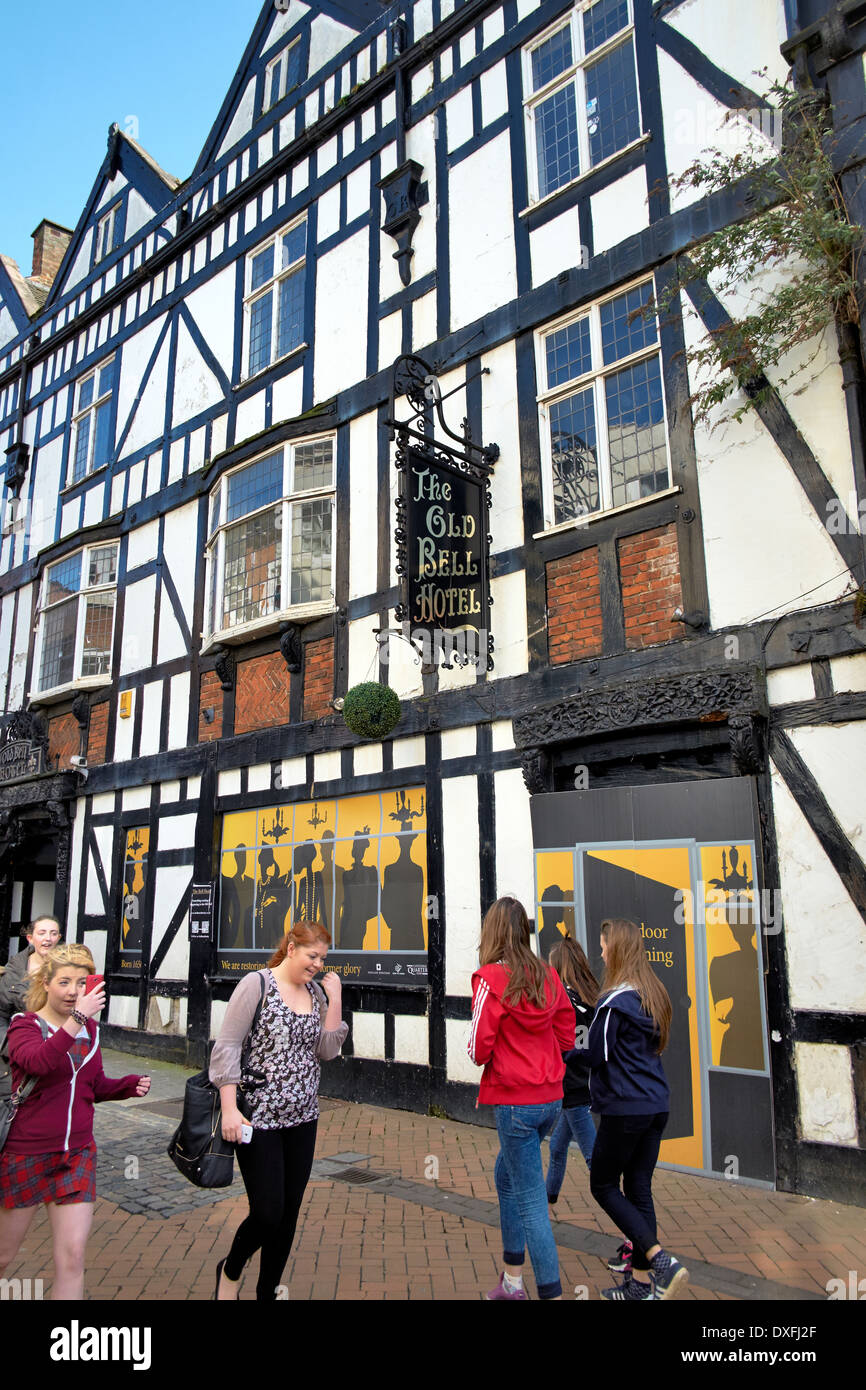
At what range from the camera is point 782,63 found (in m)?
6.96

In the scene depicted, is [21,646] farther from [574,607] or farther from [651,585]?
[651,585]

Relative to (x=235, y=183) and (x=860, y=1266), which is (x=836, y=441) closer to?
(x=860, y=1266)

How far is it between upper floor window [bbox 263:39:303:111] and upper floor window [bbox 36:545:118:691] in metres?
6.76

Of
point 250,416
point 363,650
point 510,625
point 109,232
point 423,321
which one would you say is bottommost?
point 510,625

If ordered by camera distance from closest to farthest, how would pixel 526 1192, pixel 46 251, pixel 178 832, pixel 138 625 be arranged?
pixel 526 1192, pixel 178 832, pixel 138 625, pixel 46 251

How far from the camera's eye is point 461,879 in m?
8.26

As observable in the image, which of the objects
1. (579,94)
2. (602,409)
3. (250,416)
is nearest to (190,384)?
(250,416)

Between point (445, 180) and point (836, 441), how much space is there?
581cm

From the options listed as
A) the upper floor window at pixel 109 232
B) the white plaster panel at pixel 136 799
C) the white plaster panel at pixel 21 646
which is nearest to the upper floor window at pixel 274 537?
the white plaster panel at pixel 136 799

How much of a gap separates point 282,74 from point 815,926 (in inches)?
512

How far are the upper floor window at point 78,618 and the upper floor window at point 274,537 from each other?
3110mm

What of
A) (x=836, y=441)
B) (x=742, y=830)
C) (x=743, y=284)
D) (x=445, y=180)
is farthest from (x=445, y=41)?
(x=742, y=830)

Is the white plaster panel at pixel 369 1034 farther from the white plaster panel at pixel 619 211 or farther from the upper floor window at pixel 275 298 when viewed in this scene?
the upper floor window at pixel 275 298

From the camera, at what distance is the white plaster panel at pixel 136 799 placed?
489 inches
